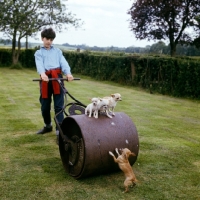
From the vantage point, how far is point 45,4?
86.7 ft

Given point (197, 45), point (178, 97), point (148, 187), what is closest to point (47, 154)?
point (148, 187)

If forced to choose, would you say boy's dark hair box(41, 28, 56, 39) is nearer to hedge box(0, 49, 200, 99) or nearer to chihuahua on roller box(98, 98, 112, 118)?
chihuahua on roller box(98, 98, 112, 118)

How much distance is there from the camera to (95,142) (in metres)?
3.88

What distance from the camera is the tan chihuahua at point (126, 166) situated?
A: 146 inches

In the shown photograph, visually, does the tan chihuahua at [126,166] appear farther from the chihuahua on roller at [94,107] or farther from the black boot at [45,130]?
the black boot at [45,130]

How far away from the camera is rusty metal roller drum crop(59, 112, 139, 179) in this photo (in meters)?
3.86

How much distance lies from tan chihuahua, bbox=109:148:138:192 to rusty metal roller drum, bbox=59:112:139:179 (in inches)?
5.1

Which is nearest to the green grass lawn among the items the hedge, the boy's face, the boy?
the boy

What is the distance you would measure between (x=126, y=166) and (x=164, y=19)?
23.8 metres

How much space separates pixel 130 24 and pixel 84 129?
2437cm

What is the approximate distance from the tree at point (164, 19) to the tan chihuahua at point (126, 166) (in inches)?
880

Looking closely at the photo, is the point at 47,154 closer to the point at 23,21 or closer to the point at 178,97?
the point at 178,97

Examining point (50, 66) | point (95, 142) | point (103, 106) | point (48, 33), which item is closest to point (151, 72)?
point (50, 66)

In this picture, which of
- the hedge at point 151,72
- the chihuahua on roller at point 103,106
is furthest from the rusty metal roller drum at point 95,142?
the hedge at point 151,72
